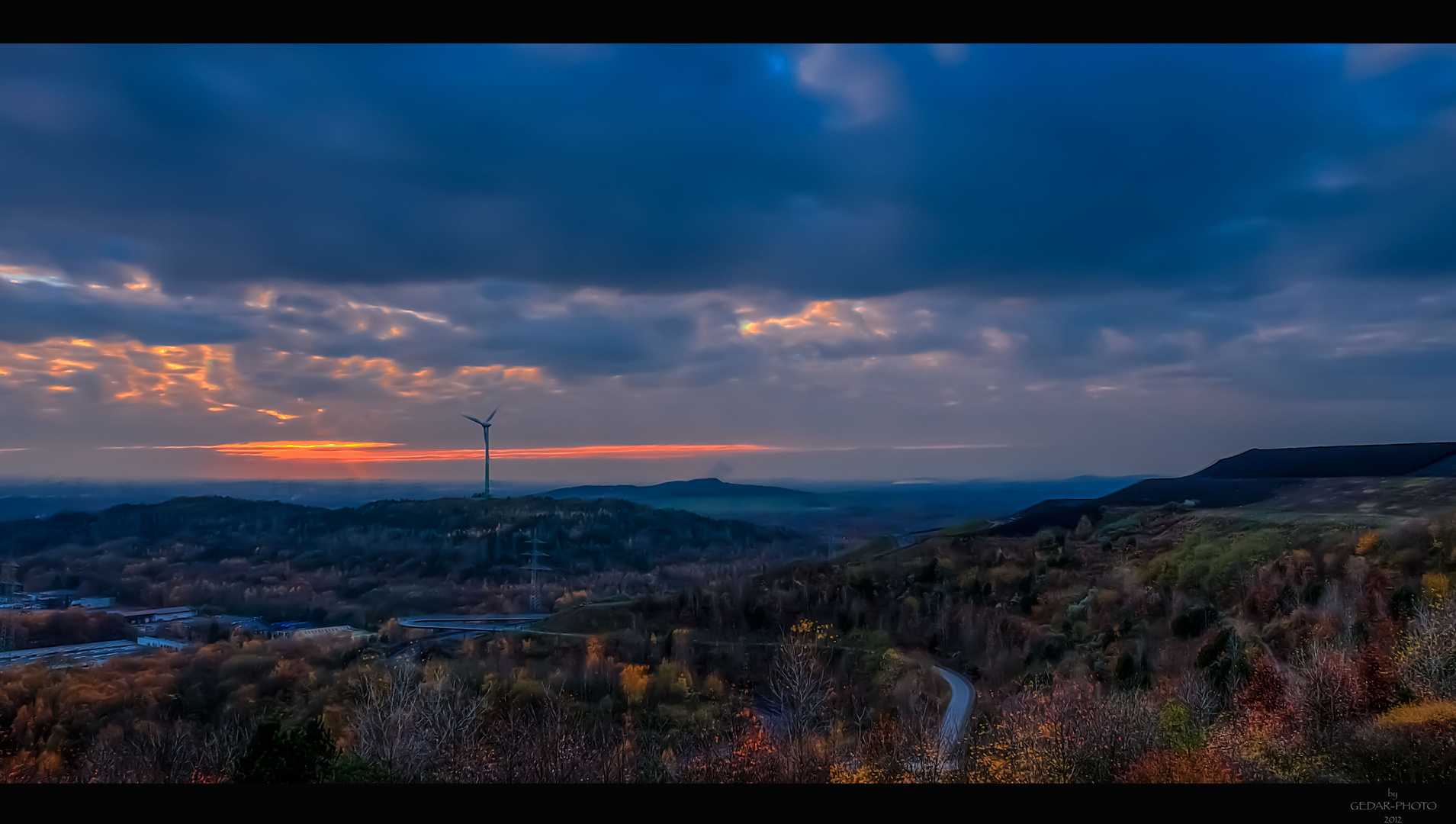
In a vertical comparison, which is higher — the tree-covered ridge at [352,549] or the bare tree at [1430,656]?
the bare tree at [1430,656]

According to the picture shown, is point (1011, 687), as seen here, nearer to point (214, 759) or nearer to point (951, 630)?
point (951, 630)

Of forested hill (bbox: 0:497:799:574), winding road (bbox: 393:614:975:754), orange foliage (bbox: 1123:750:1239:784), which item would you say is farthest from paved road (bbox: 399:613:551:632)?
orange foliage (bbox: 1123:750:1239:784)

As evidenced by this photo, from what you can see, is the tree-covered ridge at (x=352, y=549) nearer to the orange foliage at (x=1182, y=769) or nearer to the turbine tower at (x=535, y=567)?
the turbine tower at (x=535, y=567)

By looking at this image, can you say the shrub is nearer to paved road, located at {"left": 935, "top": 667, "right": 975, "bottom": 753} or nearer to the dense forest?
the dense forest

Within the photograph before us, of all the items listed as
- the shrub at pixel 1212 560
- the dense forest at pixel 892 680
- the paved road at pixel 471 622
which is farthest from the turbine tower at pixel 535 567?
the shrub at pixel 1212 560

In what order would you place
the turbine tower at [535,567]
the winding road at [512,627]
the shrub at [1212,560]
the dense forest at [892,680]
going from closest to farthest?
1. the dense forest at [892,680]
2. the winding road at [512,627]
3. the shrub at [1212,560]
4. the turbine tower at [535,567]

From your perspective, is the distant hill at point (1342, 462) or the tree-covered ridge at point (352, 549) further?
the tree-covered ridge at point (352, 549)

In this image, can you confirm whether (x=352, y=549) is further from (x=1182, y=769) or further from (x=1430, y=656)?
(x=1430, y=656)

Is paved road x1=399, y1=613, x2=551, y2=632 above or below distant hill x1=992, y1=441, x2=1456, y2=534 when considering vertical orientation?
below
